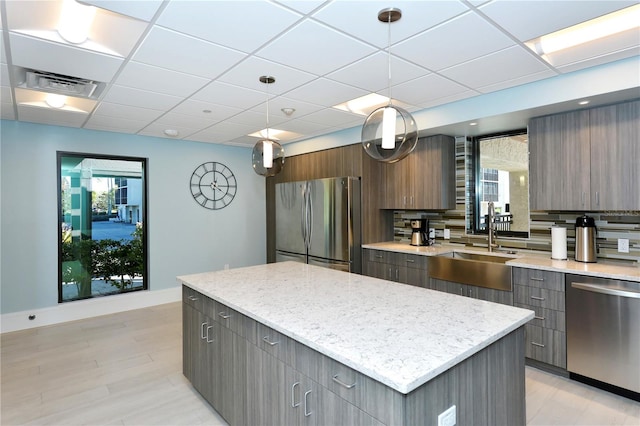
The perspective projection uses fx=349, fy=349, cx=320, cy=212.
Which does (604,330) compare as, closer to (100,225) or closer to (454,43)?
(454,43)

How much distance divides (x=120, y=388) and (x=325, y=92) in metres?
3.04

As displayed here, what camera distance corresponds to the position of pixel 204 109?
3.72m

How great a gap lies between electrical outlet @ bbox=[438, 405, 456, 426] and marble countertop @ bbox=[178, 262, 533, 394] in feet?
0.66

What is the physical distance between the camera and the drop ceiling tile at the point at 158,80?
2.65 meters

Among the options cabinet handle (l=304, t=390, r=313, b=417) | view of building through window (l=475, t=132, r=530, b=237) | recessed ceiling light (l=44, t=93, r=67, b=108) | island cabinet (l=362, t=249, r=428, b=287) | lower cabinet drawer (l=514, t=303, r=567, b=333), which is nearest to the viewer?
cabinet handle (l=304, t=390, r=313, b=417)

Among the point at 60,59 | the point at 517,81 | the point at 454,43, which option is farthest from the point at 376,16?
the point at 60,59

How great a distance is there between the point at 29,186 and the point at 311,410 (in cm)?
452

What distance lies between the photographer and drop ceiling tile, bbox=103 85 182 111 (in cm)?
312

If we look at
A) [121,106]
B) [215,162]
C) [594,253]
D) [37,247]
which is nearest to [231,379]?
[121,106]

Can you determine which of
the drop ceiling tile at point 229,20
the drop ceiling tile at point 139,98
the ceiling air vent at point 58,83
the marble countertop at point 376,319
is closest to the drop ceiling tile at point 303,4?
the drop ceiling tile at point 229,20

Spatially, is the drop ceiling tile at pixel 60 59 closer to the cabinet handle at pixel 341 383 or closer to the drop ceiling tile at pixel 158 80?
the drop ceiling tile at pixel 158 80

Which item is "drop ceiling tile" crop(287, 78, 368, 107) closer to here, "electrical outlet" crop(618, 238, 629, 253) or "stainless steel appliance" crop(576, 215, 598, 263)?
Answer: "stainless steel appliance" crop(576, 215, 598, 263)

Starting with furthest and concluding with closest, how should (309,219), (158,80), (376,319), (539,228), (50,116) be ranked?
1. (309,219)
2. (50,116)
3. (539,228)
4. (158,80)
5. (376,319)

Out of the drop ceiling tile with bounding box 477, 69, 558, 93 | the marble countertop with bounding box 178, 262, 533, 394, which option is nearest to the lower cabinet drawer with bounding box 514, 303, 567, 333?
the marble countertop with bounding box 178, 262, 533, 394
